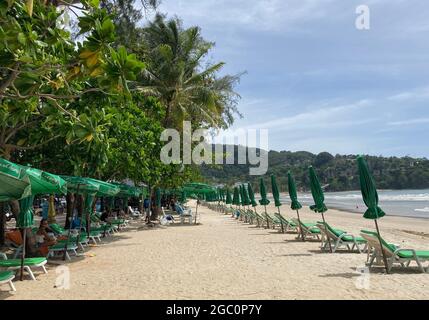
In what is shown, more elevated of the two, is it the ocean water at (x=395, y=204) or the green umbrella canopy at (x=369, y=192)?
the green umbrella canopy at (x=369, y=192)

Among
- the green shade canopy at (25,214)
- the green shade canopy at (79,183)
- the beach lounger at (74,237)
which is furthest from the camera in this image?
the beach lounger at (74,237)

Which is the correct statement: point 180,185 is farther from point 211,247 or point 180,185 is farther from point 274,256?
point 274,256

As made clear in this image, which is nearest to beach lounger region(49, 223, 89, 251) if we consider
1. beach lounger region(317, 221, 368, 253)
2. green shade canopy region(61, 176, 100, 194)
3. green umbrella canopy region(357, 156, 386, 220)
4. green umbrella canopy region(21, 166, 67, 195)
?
green shade canopy region(61, 176, 100, 194)

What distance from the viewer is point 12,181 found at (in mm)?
5586

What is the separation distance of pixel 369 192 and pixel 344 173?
126646 millimetres

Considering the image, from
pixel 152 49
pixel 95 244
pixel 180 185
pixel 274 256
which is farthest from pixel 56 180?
pixel 152 49

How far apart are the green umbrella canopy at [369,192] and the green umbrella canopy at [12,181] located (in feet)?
19.6

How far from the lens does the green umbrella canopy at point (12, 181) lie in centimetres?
547

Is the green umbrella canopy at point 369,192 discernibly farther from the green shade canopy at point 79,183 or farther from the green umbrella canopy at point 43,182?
the green shade canopy at point 79,183

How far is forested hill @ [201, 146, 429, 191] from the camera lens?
4631 inches

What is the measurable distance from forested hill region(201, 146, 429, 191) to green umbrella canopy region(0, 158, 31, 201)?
99.3 metres

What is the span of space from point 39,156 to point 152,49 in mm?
15345

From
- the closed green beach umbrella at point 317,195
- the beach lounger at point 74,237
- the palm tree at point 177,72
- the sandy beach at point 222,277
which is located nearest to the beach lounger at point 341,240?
the sandy beach at point 222,277

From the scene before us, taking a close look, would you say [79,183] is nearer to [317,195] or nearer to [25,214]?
[25,214]
